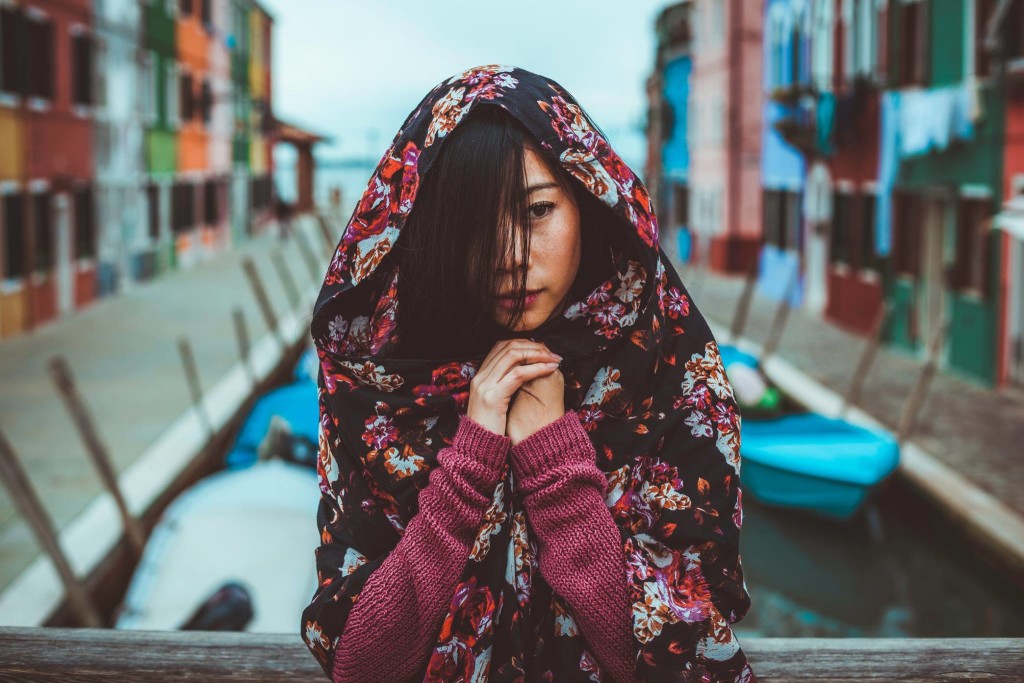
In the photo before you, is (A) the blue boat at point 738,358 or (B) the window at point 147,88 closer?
(A) the blue boat at point 738,358

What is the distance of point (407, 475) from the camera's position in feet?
4.18

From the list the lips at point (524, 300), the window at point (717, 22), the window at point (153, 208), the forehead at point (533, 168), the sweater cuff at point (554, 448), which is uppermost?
the window at point (717, 22)

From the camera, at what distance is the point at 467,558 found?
123 cm

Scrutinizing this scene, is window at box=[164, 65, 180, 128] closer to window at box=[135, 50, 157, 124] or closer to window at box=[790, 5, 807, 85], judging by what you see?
window at box=[135, 50, 157, 124]

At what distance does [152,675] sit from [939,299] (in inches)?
467

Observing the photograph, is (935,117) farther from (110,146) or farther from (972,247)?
(110,146)

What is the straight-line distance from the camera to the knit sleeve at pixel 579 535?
1216 mm

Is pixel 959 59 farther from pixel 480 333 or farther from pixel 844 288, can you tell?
pixel 480 333

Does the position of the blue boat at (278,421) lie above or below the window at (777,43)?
below

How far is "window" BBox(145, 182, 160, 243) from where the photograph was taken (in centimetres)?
2183

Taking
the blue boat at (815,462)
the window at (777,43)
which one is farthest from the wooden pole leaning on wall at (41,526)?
the window at (777,43)

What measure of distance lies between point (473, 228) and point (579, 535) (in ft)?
1.20

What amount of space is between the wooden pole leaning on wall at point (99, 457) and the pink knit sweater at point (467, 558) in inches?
215

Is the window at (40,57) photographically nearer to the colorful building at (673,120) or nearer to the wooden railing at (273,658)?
the wooden railing at (273,658)
